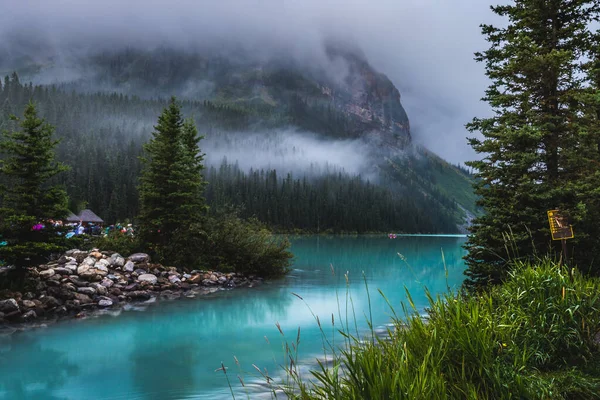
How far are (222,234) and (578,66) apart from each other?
18.4 metres

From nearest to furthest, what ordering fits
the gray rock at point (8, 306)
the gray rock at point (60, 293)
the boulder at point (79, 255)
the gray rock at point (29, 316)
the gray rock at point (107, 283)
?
the gray rock at point (8, 306) < the gray rock at point (29, 316) < the gray rock at point (60, 293) < the gray rock at point (107, 283) < the boulder at point (79, 255)

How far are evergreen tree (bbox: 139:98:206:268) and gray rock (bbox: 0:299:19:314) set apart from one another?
8.55 m

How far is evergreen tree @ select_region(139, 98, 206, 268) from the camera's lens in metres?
21.4

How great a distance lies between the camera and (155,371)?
8859 millimetres

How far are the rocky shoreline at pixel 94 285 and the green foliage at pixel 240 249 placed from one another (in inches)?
45.1

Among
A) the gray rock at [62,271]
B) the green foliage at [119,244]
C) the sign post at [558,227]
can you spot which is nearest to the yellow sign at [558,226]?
the sign post at [558,227]

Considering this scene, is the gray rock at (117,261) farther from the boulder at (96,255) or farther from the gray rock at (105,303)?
the gray rock at (105,303)

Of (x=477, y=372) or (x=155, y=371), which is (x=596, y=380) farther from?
(x=155, y=371)

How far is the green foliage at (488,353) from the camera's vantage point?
322 cm

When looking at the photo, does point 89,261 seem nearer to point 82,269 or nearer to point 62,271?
point 82,269

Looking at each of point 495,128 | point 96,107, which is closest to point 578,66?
point 495,128

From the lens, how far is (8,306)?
40.7 ft

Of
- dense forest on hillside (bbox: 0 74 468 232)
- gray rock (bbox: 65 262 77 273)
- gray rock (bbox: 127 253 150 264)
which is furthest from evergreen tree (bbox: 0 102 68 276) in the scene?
dense forest on hillside (bbox: 0 74 468 232)

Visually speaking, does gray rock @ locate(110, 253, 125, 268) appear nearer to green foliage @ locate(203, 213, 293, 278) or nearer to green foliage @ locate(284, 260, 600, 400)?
green foliage @ locate(203, 213, 293, 278)
